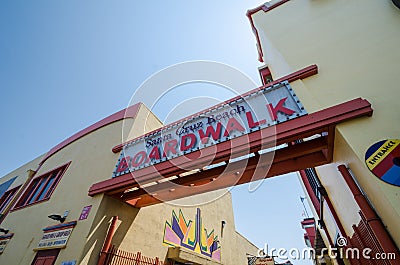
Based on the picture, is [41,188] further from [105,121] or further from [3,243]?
[105,121]

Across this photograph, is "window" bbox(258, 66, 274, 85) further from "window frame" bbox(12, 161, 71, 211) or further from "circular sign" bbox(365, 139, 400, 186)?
"window frame" bbox(12, 161, 71, 211)

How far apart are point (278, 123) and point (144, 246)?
5.63 meters

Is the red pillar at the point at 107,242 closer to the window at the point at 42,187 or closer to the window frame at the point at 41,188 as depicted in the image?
the window frame at the point at 41,188

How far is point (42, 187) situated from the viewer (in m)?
8.67

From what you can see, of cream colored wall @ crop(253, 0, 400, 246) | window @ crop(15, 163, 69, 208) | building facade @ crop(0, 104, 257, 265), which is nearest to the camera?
cream colored wall @ crop(253, 0, 400, 246)

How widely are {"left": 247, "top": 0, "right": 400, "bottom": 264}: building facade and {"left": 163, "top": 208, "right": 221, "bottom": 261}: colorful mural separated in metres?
5.35

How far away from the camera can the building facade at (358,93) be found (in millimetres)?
2731

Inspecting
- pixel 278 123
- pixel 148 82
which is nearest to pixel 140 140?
pixel 148 82

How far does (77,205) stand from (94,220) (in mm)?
1226

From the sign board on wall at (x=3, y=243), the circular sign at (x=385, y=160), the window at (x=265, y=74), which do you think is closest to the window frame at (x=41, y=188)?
the sign board on wall at (x=3, y=243)

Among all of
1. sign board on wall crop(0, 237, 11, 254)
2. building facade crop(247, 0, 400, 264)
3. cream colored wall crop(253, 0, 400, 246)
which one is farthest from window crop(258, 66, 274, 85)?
sign board on wall crop(0, 237, 11, 254)

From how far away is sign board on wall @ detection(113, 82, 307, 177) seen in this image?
4.33 metres

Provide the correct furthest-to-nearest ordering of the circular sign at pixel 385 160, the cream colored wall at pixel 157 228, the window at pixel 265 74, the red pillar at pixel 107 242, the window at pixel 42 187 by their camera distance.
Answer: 1. the window at pixel 265 74
2. the window at pixel 42 187
3. the cream colored wall at pixel 157 228
4. the red pillar at pixel 107 242
5. the circular sign at pixel 385 160

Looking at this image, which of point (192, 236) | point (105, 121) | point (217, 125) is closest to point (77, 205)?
point (105, 121)
